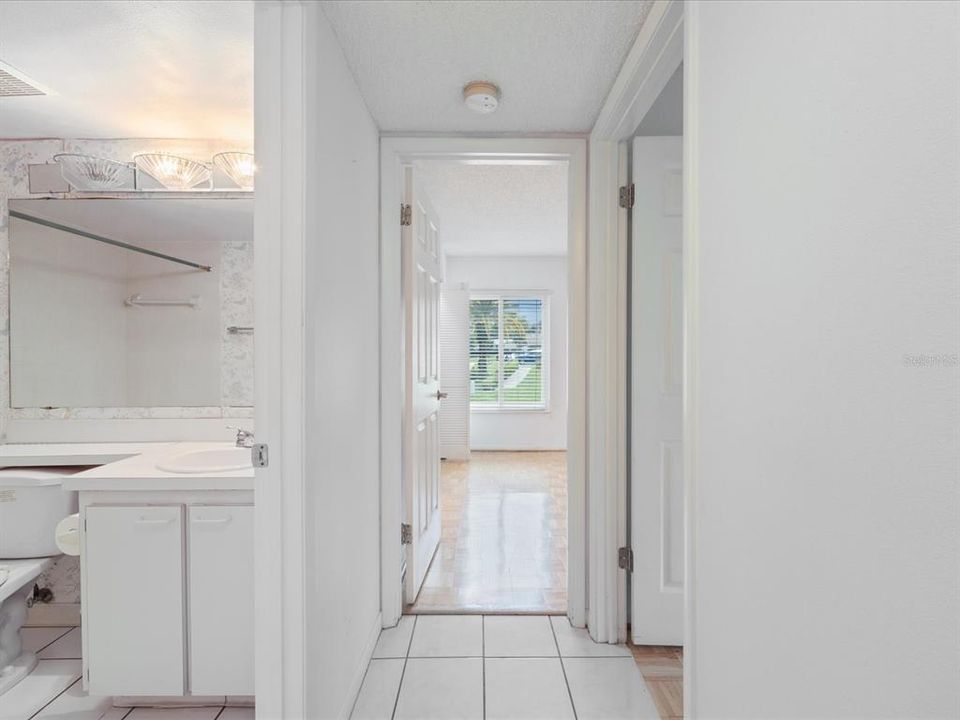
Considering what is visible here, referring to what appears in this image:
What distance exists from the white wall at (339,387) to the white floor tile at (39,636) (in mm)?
A: 1410

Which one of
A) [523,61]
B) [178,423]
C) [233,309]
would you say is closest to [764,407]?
[523,61]

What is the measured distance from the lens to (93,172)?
2.20m

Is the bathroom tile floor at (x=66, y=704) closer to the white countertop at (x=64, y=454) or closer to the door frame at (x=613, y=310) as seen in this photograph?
the white countertop at (x=64, y=454)

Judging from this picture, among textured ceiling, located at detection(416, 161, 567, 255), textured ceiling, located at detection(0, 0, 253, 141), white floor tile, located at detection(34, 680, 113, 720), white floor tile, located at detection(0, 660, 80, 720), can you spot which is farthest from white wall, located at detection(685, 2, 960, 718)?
white floor tile, located at detection(0, 660, 80, 720)

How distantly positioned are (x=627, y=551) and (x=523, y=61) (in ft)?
6.51

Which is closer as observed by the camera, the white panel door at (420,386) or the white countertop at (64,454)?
the white countertop at (64,454)

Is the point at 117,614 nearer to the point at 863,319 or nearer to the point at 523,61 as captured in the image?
the point at 863,319

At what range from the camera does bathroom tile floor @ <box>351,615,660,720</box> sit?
1.73 m

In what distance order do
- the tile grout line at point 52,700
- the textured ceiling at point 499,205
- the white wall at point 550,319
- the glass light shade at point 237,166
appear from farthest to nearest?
the white wall at point 550,319 → the textured ceiling at point 499,205 → the glass light shade at point 237,166 → the tile grout line at point 52,700

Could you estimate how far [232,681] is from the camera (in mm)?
1688

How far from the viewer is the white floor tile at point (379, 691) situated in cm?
171

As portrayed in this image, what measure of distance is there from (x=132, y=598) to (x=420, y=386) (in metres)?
1.45

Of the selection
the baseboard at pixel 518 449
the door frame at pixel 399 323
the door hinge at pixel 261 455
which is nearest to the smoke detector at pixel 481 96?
the door frame at pixel 399 323

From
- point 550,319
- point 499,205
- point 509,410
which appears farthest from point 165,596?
point 550,319
